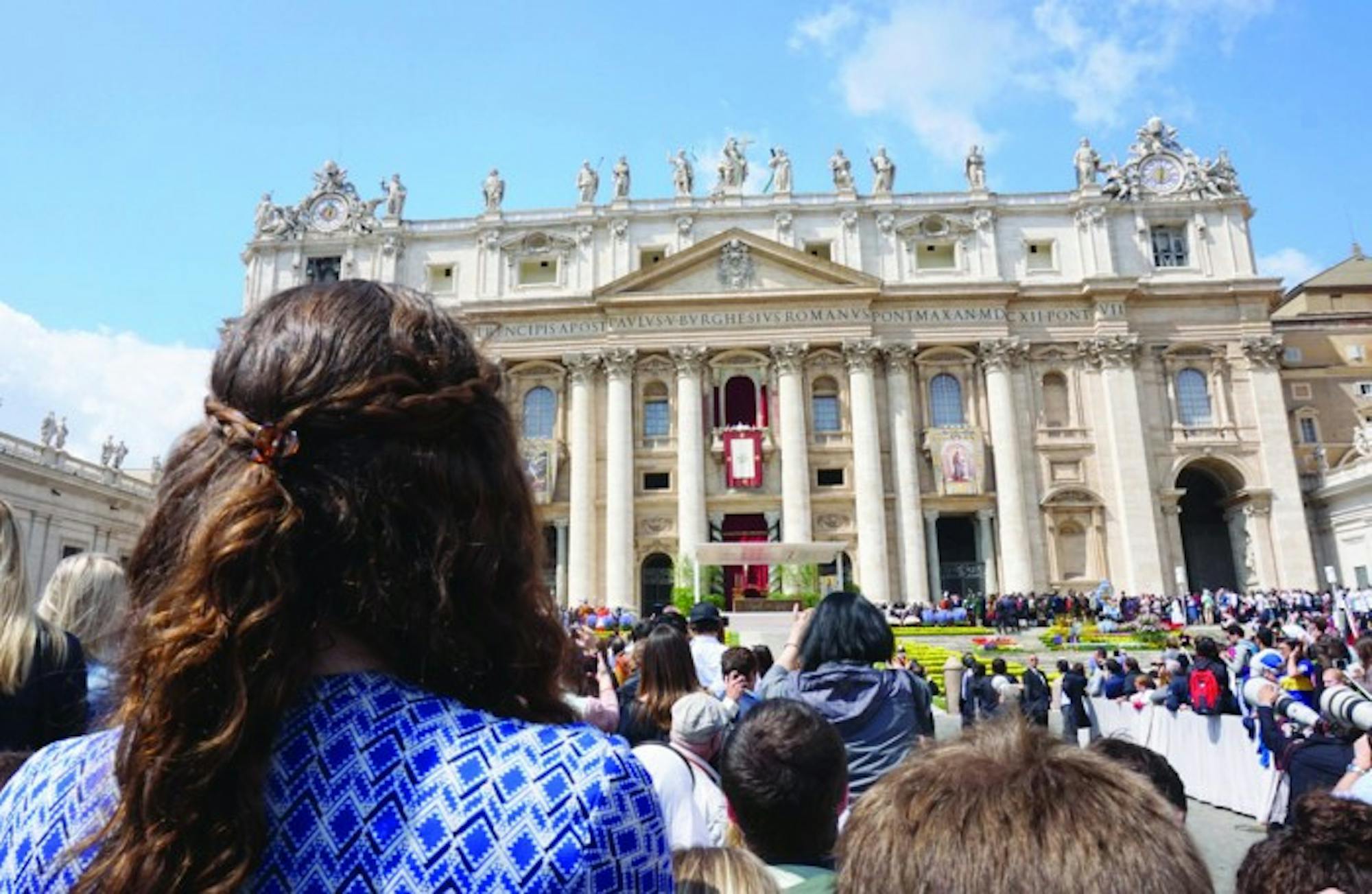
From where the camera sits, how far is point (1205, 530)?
3950 cm

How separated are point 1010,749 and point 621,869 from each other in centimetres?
72

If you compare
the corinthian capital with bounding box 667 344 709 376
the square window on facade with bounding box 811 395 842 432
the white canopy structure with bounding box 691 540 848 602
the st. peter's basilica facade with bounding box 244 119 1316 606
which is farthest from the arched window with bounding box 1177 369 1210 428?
the corinthian capital with bounding box 667 344 709 376

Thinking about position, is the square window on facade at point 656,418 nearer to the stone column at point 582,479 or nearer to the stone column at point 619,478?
the stone column at point 619,478

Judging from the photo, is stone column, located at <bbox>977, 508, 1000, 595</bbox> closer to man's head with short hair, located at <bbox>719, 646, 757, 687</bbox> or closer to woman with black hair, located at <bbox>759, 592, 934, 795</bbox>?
man's head with short hair, located at <bbox>719, 646, 757, 687</bbox>

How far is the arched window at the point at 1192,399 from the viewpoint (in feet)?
124

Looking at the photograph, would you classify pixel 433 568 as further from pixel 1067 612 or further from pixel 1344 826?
pixel 1067 612

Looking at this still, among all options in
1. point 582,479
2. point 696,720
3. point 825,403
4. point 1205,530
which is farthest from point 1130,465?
point 696,720

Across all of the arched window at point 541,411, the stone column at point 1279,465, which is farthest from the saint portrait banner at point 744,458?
the stone column at point 1279,465

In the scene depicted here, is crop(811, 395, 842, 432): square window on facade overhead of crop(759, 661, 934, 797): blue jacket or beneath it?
overhead

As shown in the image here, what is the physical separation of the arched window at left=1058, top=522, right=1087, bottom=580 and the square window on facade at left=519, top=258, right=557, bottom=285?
26.0m

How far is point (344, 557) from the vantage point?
51.1 inches

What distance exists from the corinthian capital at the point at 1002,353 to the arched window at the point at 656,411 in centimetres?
1432

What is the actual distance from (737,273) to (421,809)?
38385 millimetres

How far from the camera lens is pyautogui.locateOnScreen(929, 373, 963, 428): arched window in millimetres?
38281
